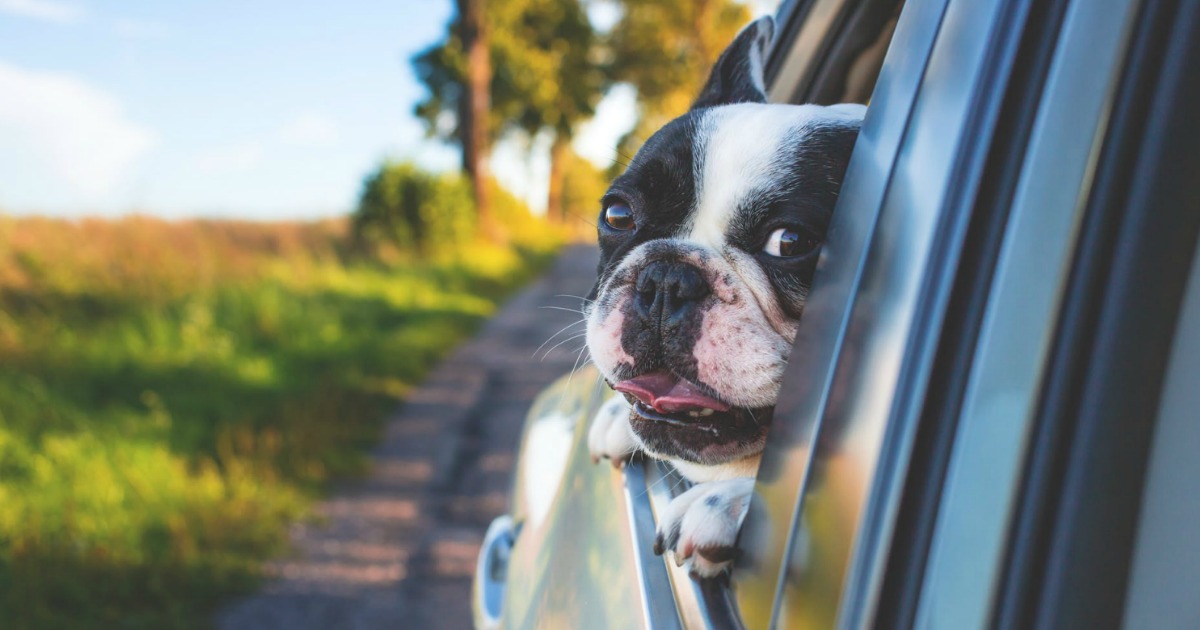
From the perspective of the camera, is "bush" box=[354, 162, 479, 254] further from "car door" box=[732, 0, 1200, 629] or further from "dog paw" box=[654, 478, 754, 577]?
"car door" box=[732, 0, 1200, 629]

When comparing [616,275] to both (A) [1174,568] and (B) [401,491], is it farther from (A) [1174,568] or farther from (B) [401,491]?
(B) [401,491]

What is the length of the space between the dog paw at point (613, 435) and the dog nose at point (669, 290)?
0.89 ft

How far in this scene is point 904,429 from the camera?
788mm

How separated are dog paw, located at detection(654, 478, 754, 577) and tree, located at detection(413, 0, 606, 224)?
17103 millimetres

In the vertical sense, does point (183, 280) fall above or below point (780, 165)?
below

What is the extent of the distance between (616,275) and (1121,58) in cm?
100

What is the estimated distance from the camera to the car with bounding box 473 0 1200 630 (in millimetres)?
723

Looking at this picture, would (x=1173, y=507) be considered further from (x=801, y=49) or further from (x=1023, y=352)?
(x=801, y=49)

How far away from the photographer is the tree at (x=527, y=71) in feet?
61.6

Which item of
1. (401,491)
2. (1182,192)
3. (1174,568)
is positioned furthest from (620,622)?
(401,491)

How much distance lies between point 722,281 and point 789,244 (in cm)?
17

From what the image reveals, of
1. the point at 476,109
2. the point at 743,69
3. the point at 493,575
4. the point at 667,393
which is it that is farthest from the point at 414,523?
the point at 476,109

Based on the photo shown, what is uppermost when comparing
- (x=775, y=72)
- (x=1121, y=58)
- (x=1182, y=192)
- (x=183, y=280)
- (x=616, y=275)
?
(x=775, y=72)

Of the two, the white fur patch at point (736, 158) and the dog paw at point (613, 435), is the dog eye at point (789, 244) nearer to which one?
the white fur patch at point (736, 158)
